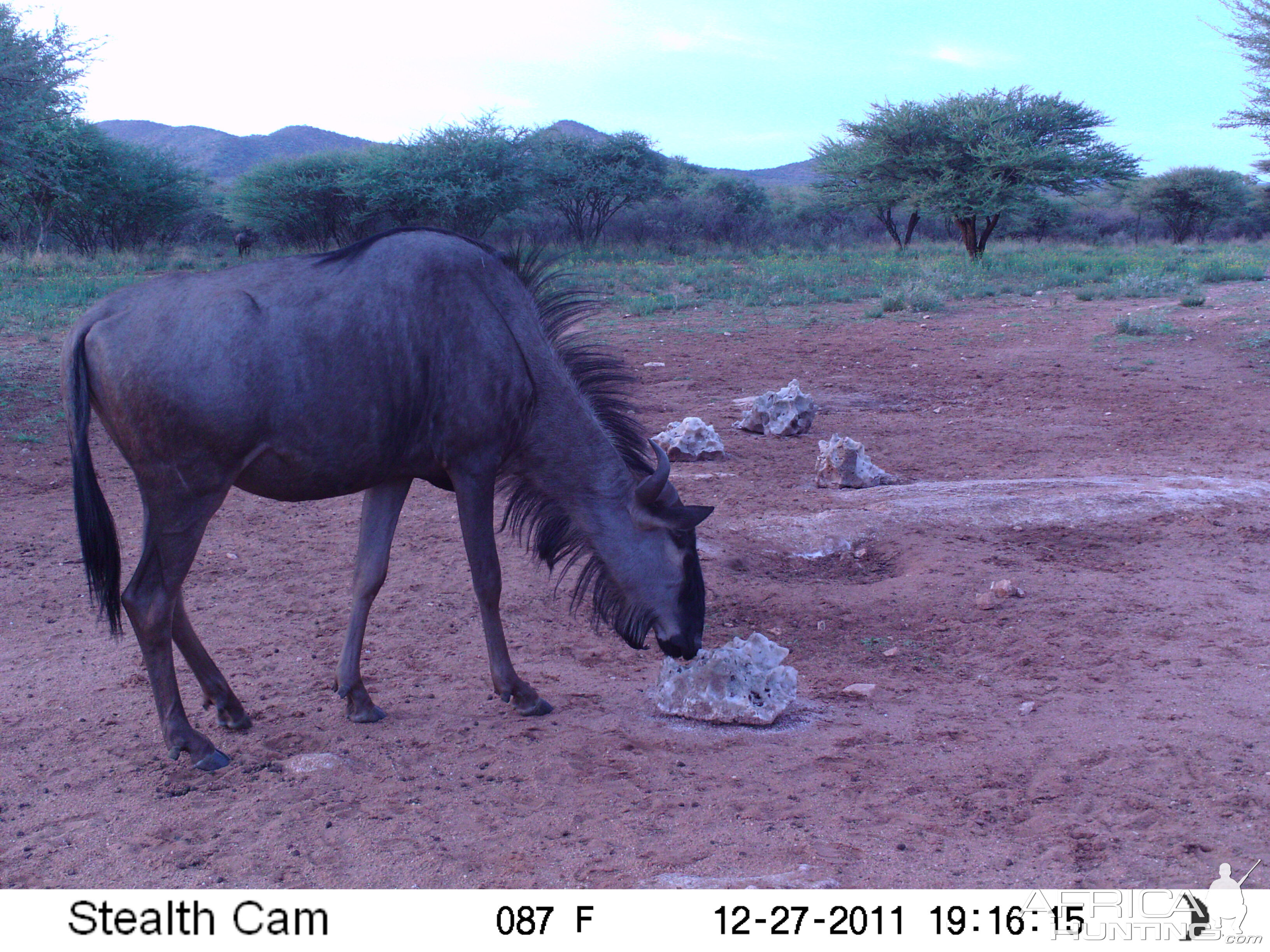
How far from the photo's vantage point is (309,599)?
511 centimetres

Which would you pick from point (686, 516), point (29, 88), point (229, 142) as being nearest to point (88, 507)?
point (686, 516)

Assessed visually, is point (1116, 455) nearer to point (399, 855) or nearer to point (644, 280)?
point (399, 855)

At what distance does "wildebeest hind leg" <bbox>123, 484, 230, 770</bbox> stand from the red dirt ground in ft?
0.33

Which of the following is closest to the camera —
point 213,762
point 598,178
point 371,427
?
point 213,762

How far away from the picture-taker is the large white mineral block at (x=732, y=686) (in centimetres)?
377

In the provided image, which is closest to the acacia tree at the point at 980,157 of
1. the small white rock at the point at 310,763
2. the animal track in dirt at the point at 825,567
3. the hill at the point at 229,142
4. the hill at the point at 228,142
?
the animal track in dirt at the point at 825,567

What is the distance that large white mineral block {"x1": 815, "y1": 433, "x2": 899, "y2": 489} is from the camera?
6926 millimetres

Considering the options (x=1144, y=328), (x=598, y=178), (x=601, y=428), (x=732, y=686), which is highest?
(x=598, y=178)

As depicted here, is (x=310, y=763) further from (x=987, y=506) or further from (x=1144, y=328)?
(x=1144, y=328)

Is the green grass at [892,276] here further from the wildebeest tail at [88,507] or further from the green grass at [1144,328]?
the wildebeest tail at [88,507]

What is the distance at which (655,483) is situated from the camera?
3.68m

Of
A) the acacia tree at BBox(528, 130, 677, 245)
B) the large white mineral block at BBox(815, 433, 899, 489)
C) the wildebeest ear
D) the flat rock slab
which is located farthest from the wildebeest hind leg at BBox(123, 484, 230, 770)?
the acacia tree at BBox(528, 130, 677, 245)

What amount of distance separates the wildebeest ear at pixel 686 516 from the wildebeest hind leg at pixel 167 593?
163 cm

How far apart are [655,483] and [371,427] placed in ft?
3.46
